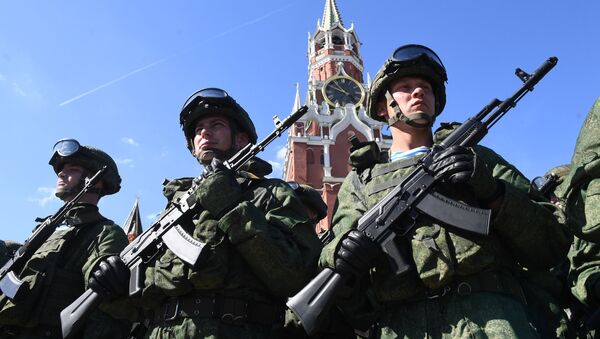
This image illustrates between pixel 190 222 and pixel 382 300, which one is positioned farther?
pixel 190 222

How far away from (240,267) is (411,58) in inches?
81.7

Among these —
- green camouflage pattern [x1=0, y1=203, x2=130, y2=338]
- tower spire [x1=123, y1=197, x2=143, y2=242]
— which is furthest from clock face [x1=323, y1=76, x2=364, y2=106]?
green camouflage pattern [x1=0, y1=203, x2=130, y2=338]

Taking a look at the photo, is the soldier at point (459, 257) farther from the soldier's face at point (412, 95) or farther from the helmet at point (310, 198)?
the helmet at point (310, 198)

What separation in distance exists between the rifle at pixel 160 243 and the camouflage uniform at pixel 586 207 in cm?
219

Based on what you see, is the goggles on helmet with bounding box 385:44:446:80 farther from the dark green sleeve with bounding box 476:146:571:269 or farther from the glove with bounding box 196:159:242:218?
the glove with bounding box 196:159:242:218

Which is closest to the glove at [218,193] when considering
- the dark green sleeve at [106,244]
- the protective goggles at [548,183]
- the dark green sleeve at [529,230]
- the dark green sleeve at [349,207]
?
the dark green sleeve at [349,207]

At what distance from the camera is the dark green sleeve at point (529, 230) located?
114 inches

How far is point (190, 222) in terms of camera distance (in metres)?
4.18

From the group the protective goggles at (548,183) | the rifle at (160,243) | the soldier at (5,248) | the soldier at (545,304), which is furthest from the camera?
the soldier at (5,248)

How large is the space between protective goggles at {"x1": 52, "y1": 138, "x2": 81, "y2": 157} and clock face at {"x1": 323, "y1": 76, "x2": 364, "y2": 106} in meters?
39.9

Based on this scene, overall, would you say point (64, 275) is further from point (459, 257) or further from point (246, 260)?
point (459, 257)

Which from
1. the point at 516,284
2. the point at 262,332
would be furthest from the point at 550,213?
the point at 262,332

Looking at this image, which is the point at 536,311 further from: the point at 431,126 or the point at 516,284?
the point at 431,126

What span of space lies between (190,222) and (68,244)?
195 centimetres
